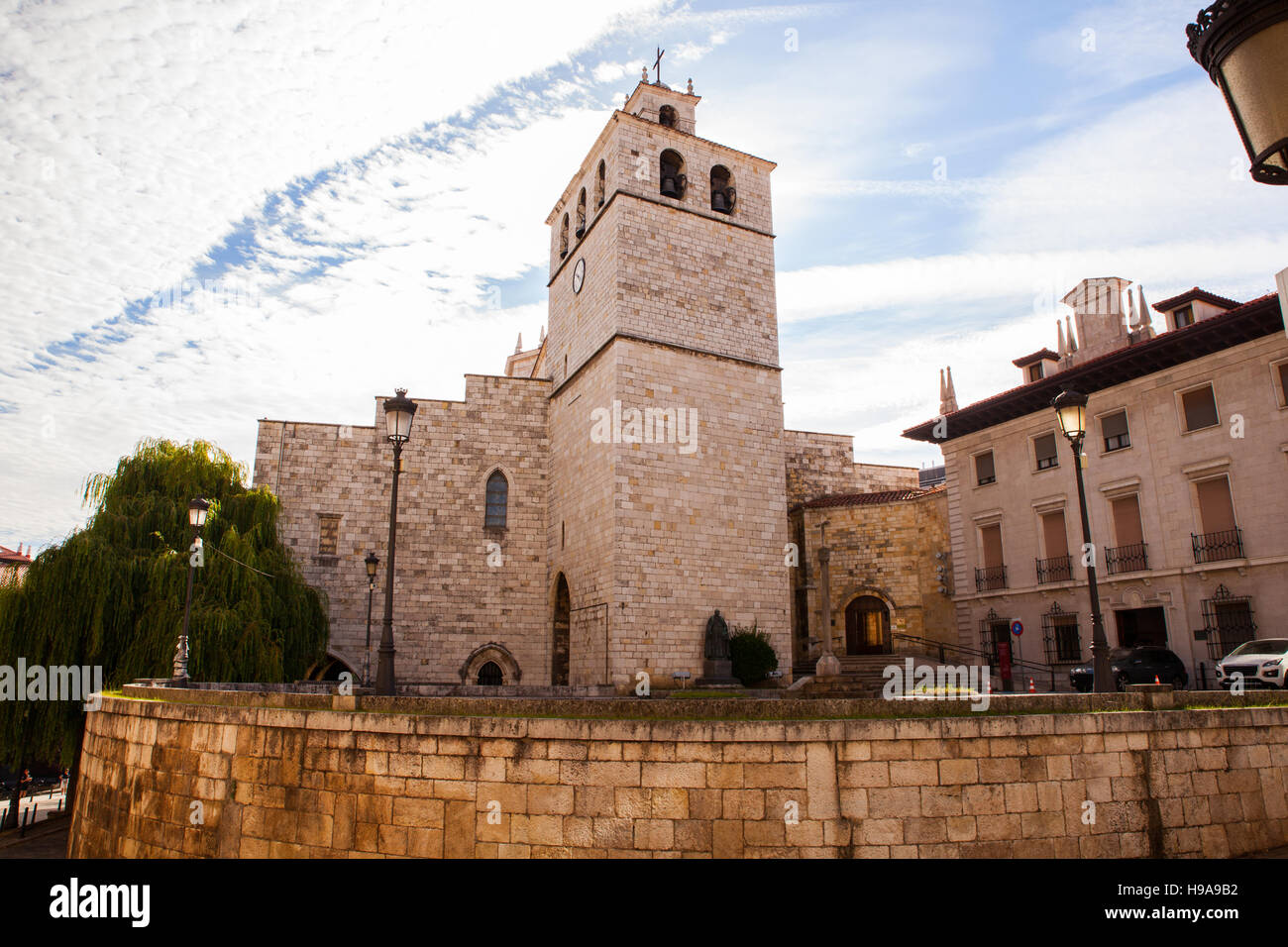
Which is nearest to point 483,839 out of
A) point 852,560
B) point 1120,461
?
point 1120,461

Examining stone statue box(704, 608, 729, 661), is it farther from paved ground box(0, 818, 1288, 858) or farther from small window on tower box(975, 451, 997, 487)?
paved ground box(0, 818, 1288, 858)

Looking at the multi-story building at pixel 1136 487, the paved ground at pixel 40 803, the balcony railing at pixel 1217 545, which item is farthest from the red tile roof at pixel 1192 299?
the paved ground at pixel 40 803

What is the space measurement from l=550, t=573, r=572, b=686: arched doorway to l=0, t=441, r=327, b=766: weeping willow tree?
233 inches

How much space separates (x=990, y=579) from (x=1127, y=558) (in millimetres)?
3820

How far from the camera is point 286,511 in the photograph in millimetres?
22391

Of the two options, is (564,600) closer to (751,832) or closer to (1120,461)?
(1120,461)

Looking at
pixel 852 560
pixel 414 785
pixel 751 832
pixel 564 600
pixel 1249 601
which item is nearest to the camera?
pixel 751 832

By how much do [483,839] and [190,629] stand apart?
12.2 m

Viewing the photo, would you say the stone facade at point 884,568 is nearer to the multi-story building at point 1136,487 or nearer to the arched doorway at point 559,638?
the multi-story building at point 1136,487

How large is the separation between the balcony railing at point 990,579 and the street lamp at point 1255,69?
2122 cm

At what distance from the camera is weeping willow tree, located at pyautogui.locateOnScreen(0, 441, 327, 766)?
596 inches

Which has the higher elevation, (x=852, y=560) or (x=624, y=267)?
(x=624, y=267)

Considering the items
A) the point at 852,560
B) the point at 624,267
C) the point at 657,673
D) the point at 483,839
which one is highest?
the point at 624,267

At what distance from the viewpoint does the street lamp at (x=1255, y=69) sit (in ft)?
5.86
